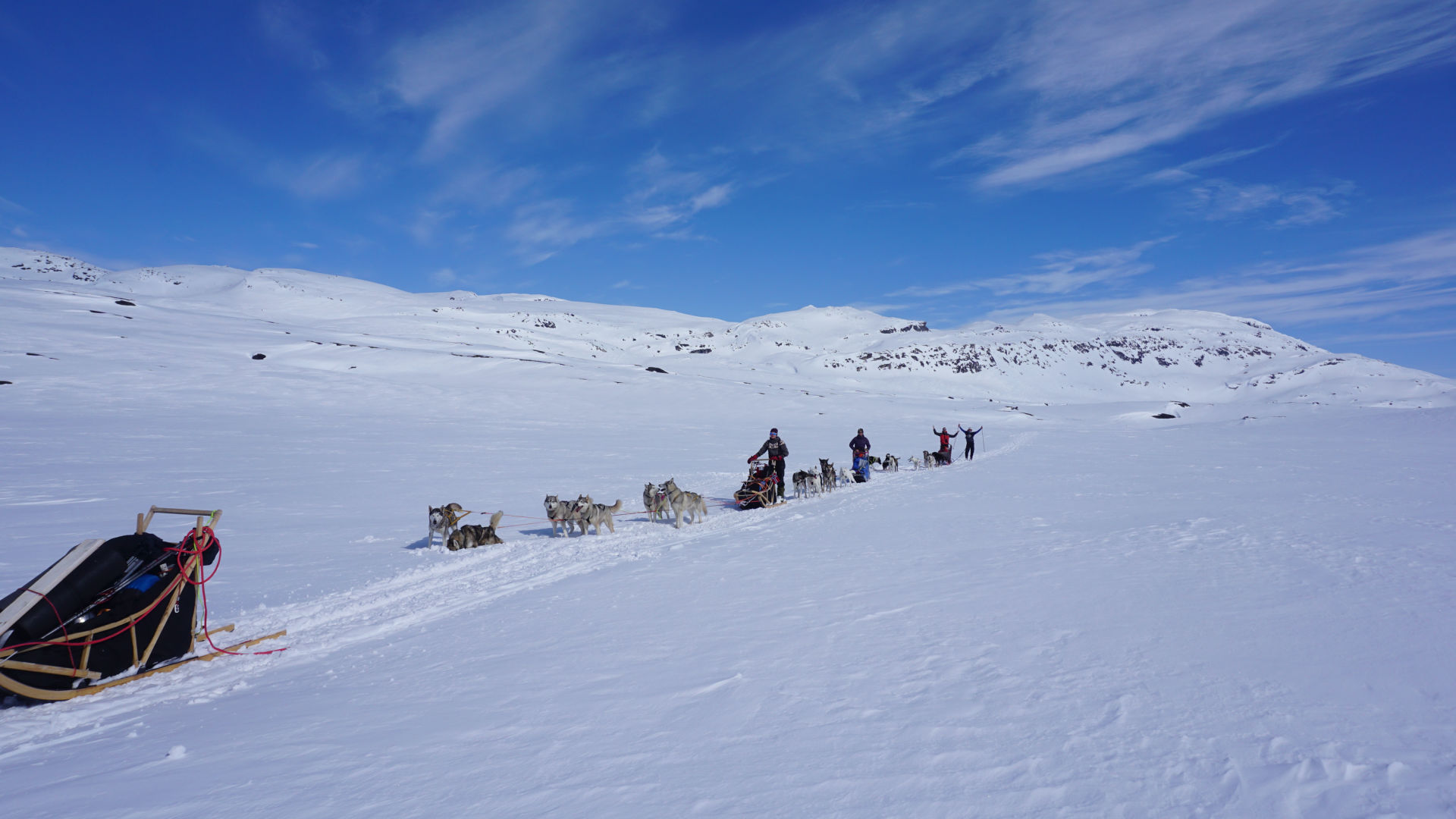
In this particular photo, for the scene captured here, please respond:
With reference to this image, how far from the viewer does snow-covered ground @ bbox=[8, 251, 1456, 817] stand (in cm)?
307

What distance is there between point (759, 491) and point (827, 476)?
311 cm

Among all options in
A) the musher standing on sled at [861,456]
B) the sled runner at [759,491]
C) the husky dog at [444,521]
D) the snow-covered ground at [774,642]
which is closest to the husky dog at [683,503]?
the snow-covered ground at [774,642]

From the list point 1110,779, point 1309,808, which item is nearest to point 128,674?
point 1110,779

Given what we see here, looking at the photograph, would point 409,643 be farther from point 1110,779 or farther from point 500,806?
point 1110,779

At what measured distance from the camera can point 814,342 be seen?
110500 mm

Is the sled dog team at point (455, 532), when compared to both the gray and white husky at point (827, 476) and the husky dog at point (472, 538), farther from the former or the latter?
the gray and white husky at point (827, 476)

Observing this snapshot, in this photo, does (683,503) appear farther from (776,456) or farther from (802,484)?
(802,484)

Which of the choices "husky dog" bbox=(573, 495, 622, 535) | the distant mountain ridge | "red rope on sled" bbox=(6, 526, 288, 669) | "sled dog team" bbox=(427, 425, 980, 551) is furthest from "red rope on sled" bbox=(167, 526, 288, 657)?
the distant mountain ridge

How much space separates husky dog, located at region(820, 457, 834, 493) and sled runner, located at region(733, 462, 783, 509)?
2248 millimetres

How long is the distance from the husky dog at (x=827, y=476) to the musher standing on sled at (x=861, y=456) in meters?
0.99

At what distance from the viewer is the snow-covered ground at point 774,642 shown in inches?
121

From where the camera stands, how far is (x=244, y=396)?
27297mm

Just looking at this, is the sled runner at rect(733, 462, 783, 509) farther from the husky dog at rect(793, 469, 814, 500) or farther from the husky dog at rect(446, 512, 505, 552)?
the husky dog at rect(446, 512, 505, 552)

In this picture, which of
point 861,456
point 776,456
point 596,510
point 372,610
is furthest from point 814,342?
point 372,610
